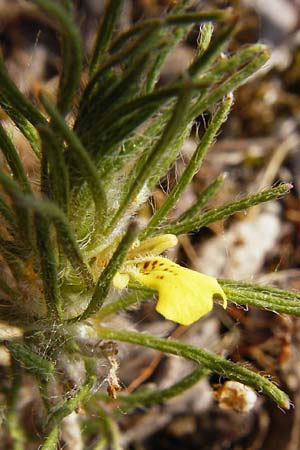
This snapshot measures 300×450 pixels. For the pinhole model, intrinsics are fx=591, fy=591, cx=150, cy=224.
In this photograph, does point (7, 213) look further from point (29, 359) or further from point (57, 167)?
point (29, 359)

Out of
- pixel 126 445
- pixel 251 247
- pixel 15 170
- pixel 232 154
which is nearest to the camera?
pixel 15 170

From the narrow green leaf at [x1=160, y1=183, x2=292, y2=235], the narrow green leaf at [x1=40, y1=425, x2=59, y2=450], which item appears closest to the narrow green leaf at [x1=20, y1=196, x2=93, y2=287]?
the narrow green leaf at [x1=160, y1=183, x2=292, y2=235]

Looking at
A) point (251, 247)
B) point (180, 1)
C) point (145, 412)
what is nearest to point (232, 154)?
point (251, 247)

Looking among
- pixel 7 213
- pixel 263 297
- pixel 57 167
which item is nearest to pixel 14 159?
pixel 7 213

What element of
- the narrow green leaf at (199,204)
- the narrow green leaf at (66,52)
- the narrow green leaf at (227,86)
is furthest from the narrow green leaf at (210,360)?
the narrow green leaf at (66,52)

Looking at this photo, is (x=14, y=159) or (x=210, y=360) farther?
(x=210, y=360)

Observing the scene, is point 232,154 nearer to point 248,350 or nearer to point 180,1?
point 248,350

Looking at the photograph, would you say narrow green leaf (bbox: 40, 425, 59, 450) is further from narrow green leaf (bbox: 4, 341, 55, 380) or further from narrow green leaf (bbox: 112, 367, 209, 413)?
narrow green leaf (bbox: 112, 367, 209, 413)

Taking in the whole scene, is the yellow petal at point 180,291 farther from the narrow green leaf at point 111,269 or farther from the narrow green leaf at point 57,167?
the narrow green leaf at point 57,167
